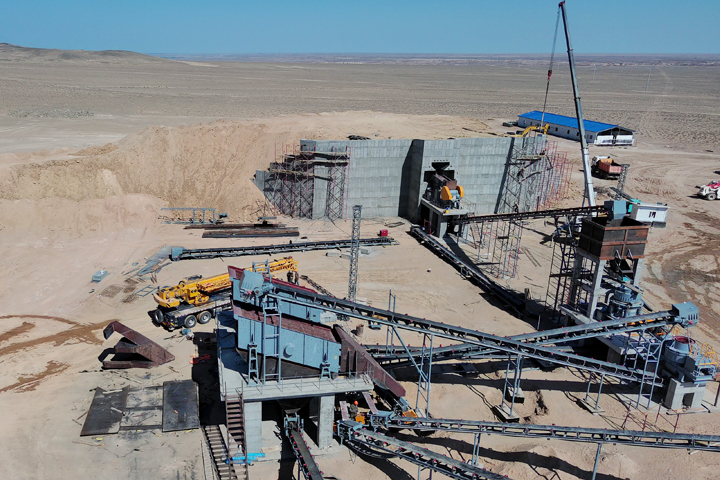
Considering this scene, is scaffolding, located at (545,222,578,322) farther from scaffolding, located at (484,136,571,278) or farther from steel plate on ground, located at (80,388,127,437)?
steel plate on ground, located at (80,388,127,437)

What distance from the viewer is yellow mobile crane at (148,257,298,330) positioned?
2864cm

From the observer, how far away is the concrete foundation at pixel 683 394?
930 inches

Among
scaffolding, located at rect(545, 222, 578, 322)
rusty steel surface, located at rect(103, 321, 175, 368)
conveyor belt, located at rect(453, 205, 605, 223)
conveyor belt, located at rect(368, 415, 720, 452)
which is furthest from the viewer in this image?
conveyor belt, located at rect(453, 205, 605, 223)

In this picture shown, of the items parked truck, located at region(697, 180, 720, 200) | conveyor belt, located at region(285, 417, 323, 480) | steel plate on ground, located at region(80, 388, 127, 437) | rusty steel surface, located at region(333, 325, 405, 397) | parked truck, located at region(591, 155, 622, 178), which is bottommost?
steel plate on ground, located at region(80, 388, 127, 437)

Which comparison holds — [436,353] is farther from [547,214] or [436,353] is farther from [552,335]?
[547,214]

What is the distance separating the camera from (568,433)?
66.2 ft

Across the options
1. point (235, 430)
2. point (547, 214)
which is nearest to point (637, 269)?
point (547, 214)

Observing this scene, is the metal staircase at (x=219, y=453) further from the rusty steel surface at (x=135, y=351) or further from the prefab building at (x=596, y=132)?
the prefab building at (x=596, y=132)

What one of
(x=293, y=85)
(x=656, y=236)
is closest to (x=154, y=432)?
(x=656, y=236)

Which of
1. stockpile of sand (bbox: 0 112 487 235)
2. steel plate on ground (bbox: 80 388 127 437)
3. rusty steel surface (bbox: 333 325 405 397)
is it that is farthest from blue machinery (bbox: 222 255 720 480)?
stockpile of sand (bbox: 0 112 487 235)

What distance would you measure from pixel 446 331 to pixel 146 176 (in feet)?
108

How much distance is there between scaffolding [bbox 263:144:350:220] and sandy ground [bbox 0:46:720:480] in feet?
4.95

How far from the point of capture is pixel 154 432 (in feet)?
68.2

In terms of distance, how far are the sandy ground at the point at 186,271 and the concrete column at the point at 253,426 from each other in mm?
968
